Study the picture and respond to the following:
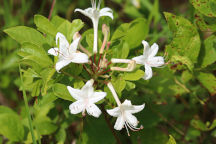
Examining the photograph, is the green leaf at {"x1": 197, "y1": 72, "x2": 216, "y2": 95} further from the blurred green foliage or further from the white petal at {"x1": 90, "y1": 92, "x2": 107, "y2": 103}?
the white petal at {"x1": 90, "y1": 92, "x2": 107, "y2": 103}

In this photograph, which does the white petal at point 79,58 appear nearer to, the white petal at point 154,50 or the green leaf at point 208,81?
the white petal at point 154,50

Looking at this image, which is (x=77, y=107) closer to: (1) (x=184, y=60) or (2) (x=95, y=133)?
(2) (x=95, y=133)

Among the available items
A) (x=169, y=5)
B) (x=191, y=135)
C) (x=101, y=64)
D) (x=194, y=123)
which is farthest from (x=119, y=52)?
(x=169, y=5)

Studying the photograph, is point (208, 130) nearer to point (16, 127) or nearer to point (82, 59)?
point (82, 59)

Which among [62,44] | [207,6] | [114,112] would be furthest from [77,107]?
[207,6]

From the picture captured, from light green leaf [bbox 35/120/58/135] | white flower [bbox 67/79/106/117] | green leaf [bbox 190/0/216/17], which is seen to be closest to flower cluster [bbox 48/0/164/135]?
white flower [bbox 67/79/106/117]
